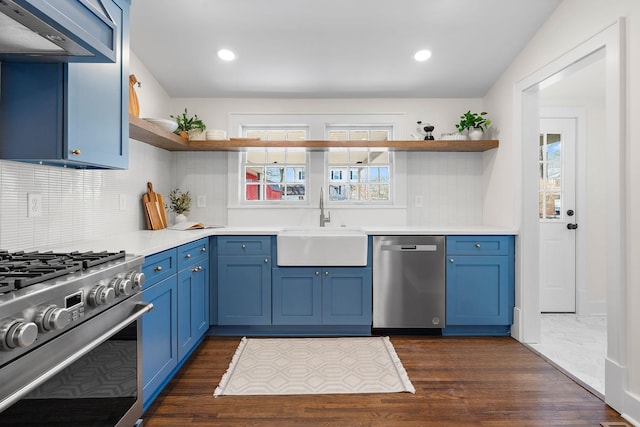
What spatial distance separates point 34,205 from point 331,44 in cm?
234

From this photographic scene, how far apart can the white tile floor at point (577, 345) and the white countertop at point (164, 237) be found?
3.12 ft

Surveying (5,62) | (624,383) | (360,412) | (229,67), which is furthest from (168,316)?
(624,383)

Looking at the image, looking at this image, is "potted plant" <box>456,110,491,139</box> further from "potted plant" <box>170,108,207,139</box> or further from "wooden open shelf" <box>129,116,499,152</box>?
"potted plant" <box>170,108,207,139</box>

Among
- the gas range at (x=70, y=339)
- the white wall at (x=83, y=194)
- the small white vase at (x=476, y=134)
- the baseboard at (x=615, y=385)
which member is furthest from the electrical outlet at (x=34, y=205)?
the small white vase at (x=476, y=134)

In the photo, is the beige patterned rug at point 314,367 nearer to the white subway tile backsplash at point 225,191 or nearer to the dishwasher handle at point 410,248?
the dishwasher handle at point 410,248

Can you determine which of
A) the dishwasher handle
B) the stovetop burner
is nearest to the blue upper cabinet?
the stovetop burner

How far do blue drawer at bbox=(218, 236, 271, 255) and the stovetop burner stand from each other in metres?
1.41

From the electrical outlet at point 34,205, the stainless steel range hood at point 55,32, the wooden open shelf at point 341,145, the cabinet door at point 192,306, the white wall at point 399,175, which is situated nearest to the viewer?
the stainless steel range hood at point 55,32

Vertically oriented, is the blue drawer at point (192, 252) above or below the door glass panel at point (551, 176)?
below

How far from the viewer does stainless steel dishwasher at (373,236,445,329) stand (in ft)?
10.1

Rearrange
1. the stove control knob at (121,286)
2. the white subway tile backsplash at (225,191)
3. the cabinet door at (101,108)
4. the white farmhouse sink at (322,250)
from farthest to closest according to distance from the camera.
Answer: the white farmhouse sink at (322,250) < the white subway tile backsplash at (225,191) < the cabinet door at (101,108) < the stove control knob at (121,286)

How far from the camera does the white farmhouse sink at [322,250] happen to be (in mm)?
3006

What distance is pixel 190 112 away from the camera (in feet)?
12.1

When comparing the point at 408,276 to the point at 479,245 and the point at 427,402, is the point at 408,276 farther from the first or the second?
the point at 427,402
